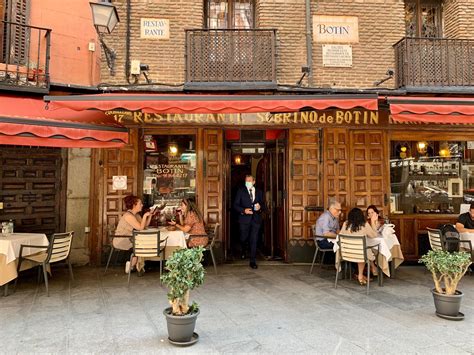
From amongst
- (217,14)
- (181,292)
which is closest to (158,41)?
(217,14)

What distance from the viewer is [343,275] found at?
23.4ft

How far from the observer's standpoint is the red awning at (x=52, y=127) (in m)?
5.41

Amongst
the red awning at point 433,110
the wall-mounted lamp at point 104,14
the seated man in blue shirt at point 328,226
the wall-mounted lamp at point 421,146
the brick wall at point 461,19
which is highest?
the brick wall at point 461,19

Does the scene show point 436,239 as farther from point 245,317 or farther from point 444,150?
point 245,317

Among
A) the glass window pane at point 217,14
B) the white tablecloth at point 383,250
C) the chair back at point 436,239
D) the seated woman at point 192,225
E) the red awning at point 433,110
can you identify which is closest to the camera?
the red awning at point 433,110

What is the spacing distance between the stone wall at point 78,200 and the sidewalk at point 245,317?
46.4 inches

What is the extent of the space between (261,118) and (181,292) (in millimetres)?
5173

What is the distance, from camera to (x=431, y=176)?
8.93 m

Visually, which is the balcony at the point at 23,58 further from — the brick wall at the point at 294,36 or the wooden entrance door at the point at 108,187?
the wooden entrance door at the point at 108,187

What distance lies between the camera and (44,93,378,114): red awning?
19.1ft

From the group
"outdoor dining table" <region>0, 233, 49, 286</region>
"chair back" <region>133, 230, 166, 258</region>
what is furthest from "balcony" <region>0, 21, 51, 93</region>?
"chair back" <region>133, 230, 166, 258</region>

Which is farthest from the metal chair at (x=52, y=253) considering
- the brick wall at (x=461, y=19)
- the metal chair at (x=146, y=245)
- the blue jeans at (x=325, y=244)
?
the brick wall at (x=461, y=19)

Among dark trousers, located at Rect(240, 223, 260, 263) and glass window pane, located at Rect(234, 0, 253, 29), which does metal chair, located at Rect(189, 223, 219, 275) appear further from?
glass window pane, located at Rect(234, 0, 253, 29)

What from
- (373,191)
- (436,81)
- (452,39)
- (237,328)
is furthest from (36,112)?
(452,39)
